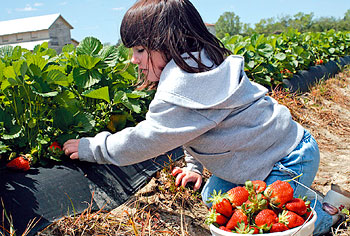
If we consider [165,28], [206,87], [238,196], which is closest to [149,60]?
[165,28]

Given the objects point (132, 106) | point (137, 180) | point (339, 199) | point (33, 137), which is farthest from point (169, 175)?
point (339, 199)

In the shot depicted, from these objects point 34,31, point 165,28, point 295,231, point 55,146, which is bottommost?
point 295,231

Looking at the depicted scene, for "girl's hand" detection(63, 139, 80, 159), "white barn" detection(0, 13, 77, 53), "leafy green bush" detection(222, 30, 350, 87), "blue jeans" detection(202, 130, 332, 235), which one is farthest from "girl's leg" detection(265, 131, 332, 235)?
"white barn" detection(0, 13, 77, 53)

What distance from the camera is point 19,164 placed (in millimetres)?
1765

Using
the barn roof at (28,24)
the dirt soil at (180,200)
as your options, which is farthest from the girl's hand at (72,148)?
the barn roof at (28,24)

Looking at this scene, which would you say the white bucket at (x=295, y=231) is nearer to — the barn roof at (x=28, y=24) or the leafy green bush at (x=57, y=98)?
the leafy green bush at (x=57, y=98)

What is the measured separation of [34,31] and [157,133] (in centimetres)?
2796

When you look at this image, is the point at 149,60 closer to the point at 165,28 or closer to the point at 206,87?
the point at 165,28

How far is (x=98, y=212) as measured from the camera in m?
1.73

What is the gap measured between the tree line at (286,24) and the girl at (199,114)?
112 ft

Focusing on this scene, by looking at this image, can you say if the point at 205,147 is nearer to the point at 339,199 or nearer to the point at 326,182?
the point at 339,199

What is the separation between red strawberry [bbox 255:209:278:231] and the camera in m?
1.10

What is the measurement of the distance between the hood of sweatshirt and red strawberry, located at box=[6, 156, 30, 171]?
803 mm

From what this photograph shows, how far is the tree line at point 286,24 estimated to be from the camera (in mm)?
40000
